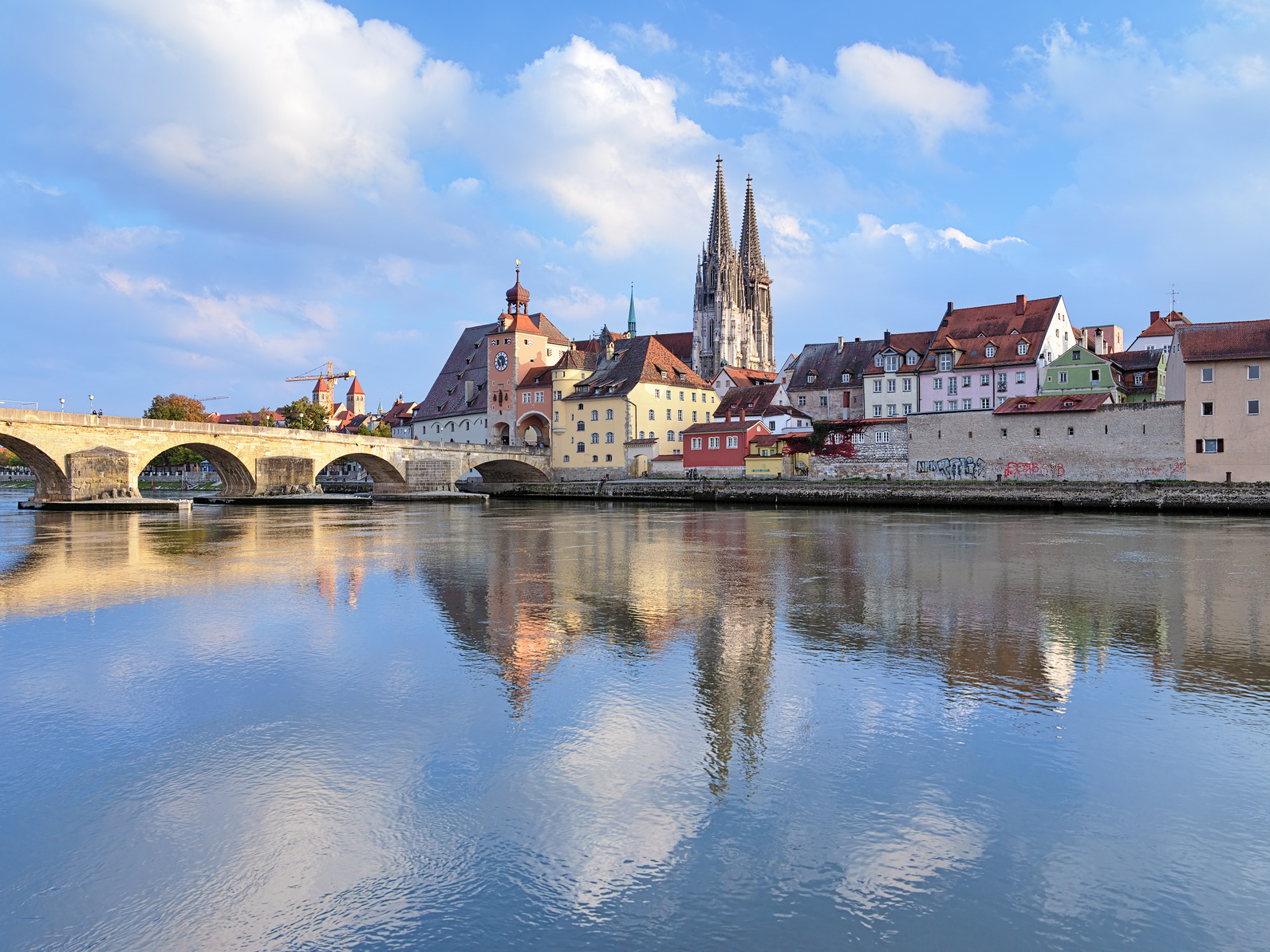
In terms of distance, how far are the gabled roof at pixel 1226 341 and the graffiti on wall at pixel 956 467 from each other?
41.0 feet

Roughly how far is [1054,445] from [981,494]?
711cm

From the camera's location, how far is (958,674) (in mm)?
9227

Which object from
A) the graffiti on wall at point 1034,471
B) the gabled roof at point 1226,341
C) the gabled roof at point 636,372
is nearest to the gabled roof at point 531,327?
the gabled roof at point 636,372

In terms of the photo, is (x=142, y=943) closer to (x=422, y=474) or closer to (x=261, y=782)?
(x=261, y=782)

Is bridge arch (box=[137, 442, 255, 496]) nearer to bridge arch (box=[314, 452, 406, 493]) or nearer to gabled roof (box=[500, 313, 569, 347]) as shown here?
bridge arch (box=[314, 452, 406, 493])

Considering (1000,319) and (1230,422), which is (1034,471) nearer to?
(1230,422)

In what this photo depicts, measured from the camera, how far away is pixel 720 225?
11575 centimetres

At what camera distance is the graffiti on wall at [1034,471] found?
2003 inches

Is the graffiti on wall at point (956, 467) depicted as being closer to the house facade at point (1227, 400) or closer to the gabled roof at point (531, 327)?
the house facade at point (1227, 400)

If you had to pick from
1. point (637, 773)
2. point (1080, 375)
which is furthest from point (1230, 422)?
point (637, 773)

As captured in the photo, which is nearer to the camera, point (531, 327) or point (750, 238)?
point (531, 327)

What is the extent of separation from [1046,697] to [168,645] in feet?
33.4

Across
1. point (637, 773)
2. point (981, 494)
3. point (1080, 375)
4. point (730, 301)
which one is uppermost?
point (730, 301)

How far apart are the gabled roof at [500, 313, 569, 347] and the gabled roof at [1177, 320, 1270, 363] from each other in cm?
5377
